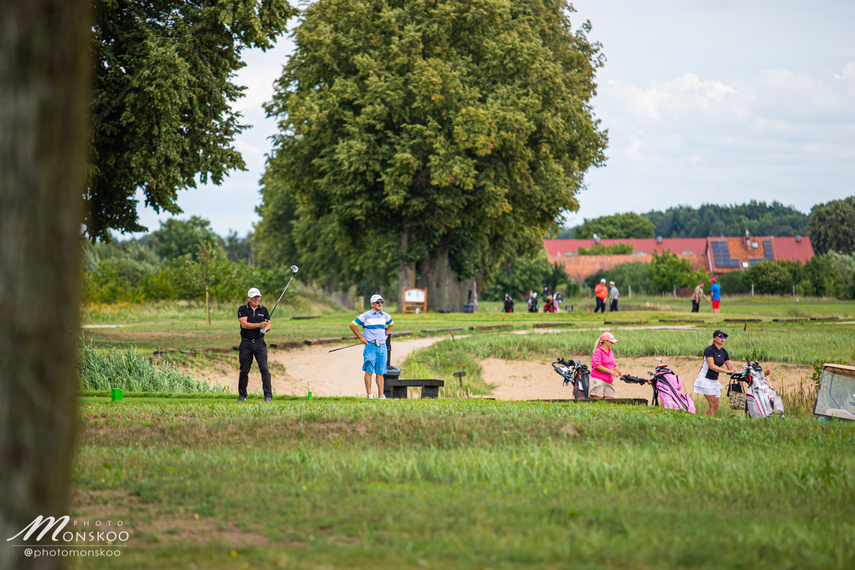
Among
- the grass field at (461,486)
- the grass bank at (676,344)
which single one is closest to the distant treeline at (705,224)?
the grass bank at (676,344)

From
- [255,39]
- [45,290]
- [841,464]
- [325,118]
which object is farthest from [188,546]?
[325,118]

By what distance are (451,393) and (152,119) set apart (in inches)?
439

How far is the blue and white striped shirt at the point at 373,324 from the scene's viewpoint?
15820 mm

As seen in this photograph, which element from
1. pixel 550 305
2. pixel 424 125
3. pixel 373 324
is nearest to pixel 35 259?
pixel 373 324

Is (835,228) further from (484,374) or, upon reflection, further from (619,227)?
(484,374)

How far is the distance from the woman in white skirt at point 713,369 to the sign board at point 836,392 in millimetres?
2003

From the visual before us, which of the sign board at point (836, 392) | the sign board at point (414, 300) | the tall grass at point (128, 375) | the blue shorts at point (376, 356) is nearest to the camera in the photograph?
the sign board at point (836, 392)

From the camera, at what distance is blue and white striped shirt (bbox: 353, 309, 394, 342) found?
15.8m

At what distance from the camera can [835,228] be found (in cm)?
11344

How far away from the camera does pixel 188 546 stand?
18.0 feet

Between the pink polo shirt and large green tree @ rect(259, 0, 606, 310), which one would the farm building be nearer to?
large green tree @ rect(259, 0, 606, 310)

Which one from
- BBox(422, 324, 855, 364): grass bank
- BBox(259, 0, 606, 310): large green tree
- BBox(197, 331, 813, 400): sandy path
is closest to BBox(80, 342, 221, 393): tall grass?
BBox(197, 331, 813, 400): sandy path

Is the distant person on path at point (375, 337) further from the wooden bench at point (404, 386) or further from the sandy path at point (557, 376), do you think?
the sandy path at point (557, 376)

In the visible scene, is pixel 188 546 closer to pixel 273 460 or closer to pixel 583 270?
pixel 273 460
